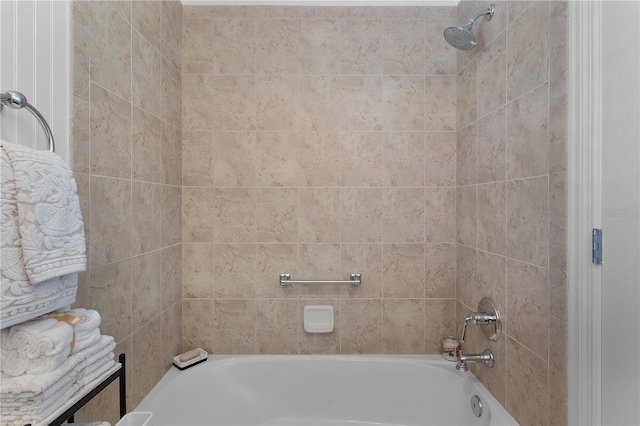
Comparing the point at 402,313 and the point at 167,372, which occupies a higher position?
the point at 402,313

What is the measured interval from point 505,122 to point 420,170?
55 cm

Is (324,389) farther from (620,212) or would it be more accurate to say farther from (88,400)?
(620,212)

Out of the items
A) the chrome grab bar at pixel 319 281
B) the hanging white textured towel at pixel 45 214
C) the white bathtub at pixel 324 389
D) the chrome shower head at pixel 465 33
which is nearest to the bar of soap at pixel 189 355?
the white bathtub at pixel 324 389

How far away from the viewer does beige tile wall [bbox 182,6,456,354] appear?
6.17ft

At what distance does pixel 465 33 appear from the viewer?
1.50 meters

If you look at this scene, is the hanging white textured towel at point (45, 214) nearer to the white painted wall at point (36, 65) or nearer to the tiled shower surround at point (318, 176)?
the white painted wall at point (36, 65)

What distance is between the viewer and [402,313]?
6.23ft

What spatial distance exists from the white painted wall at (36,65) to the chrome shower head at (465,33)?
148cm

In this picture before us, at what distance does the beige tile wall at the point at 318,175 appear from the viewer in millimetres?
1880

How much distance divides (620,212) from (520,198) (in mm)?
399

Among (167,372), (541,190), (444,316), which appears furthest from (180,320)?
(541,190)

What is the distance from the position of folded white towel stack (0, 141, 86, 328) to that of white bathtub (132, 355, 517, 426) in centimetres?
112

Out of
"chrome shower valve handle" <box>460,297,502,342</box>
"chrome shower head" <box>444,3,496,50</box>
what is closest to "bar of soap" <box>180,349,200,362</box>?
"chrome shower valve handle" <box>460,297,502,342</box>

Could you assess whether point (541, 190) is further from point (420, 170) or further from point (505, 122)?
point (420, 170)
